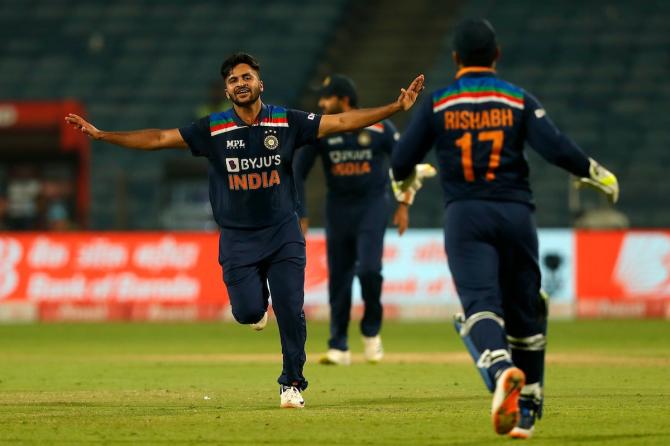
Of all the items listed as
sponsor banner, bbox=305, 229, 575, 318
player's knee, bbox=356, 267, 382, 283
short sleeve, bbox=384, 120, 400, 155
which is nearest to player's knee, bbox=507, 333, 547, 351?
player's knee, bbox=356, 267, 382, 283

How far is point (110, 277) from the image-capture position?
21.1 meters

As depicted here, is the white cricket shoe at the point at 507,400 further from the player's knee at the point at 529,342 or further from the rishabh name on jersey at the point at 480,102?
the rishabh name on jersey at the point at 480,102

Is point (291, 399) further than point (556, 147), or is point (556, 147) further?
point (291, 399)

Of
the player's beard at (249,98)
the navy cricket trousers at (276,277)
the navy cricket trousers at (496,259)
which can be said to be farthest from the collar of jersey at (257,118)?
the navy cricket trousers at (496,259)

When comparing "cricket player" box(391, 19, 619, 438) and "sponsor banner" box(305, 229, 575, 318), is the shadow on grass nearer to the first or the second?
"cricket player" box(391, 19, 619, 438)

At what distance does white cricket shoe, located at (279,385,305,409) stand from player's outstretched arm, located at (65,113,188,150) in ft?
5.51

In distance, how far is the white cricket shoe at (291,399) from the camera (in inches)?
359

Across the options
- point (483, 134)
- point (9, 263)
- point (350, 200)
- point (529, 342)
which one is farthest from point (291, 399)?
point (9, 263)

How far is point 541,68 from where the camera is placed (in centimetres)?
2764

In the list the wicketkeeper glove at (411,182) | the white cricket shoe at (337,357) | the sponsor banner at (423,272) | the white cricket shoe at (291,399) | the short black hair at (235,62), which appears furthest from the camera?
the sponsor banner at (423,272)

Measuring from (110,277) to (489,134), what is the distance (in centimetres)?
1421

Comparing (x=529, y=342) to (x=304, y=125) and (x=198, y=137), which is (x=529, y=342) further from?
(x=198, y=137)

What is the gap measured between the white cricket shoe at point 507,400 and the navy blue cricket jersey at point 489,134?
99cm

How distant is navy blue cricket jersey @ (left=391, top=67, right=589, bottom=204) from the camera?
7473 mm
